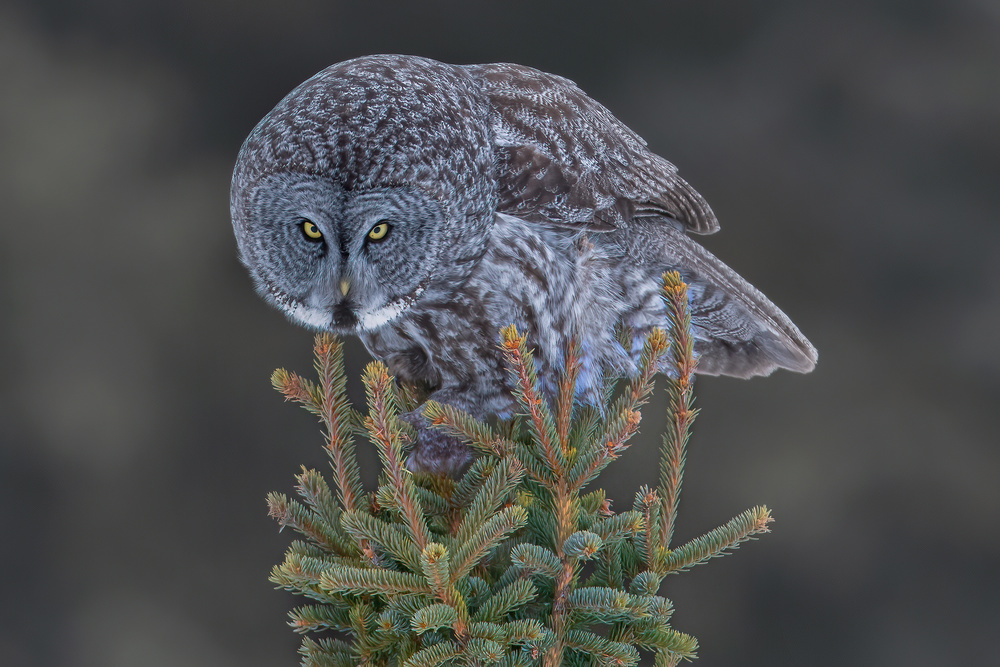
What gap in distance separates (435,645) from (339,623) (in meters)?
0.21

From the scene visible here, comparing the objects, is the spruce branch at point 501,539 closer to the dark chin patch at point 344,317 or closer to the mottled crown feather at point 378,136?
the dark chin patch at point 344,317

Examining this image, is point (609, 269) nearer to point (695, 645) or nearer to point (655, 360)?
point (655, 360)

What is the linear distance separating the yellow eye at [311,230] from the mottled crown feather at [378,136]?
0.08 metres

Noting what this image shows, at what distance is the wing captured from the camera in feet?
5.10

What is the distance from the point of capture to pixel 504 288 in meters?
1.52

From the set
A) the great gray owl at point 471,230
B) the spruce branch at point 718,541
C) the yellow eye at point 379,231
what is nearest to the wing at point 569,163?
the great gray owl at point 471,230

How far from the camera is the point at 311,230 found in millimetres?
1277

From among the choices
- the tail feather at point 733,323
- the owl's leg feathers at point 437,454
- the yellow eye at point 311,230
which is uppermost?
the yellow eye at point 311,230

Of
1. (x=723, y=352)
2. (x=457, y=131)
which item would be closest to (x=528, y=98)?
(x=457, y=131)

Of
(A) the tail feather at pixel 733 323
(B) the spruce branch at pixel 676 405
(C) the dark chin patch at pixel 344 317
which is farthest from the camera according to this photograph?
(A) the tail feather at pixel 733 323

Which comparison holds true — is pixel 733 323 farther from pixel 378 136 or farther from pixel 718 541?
pixel 378 136

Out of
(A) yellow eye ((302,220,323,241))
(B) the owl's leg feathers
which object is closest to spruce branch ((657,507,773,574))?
(B) the owl's leg feathers

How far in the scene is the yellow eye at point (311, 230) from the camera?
1.28 meters

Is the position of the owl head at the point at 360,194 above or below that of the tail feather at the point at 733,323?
above
